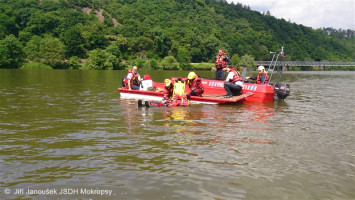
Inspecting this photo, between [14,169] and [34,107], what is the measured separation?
8.74m

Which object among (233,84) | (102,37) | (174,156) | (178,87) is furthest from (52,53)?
(174,156)

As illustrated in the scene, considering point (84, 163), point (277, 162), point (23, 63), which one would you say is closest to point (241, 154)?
point (277, 162)

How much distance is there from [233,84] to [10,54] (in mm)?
76981

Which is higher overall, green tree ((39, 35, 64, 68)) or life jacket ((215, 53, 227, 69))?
green tree ((39, 35, 64, 68))

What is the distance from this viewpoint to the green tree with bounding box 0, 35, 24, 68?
2982 inches

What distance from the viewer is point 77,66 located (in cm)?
8656

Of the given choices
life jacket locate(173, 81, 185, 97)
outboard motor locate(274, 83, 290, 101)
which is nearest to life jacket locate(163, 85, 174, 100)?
life jacket locate(173, 81, 185, 97)

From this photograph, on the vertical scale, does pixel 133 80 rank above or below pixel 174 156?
above

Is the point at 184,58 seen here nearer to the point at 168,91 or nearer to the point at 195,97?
the point at 195,97

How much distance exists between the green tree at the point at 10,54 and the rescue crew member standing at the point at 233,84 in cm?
7136

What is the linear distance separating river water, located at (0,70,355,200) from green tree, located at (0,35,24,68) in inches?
2801

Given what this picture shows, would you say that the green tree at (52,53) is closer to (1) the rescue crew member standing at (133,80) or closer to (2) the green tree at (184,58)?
(2) the green tree at (184,58)

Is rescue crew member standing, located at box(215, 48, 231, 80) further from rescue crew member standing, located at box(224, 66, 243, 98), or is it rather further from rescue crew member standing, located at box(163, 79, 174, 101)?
rescue crew member standing, located at box(163, 79, 174, 101)

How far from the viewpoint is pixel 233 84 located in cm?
1697
